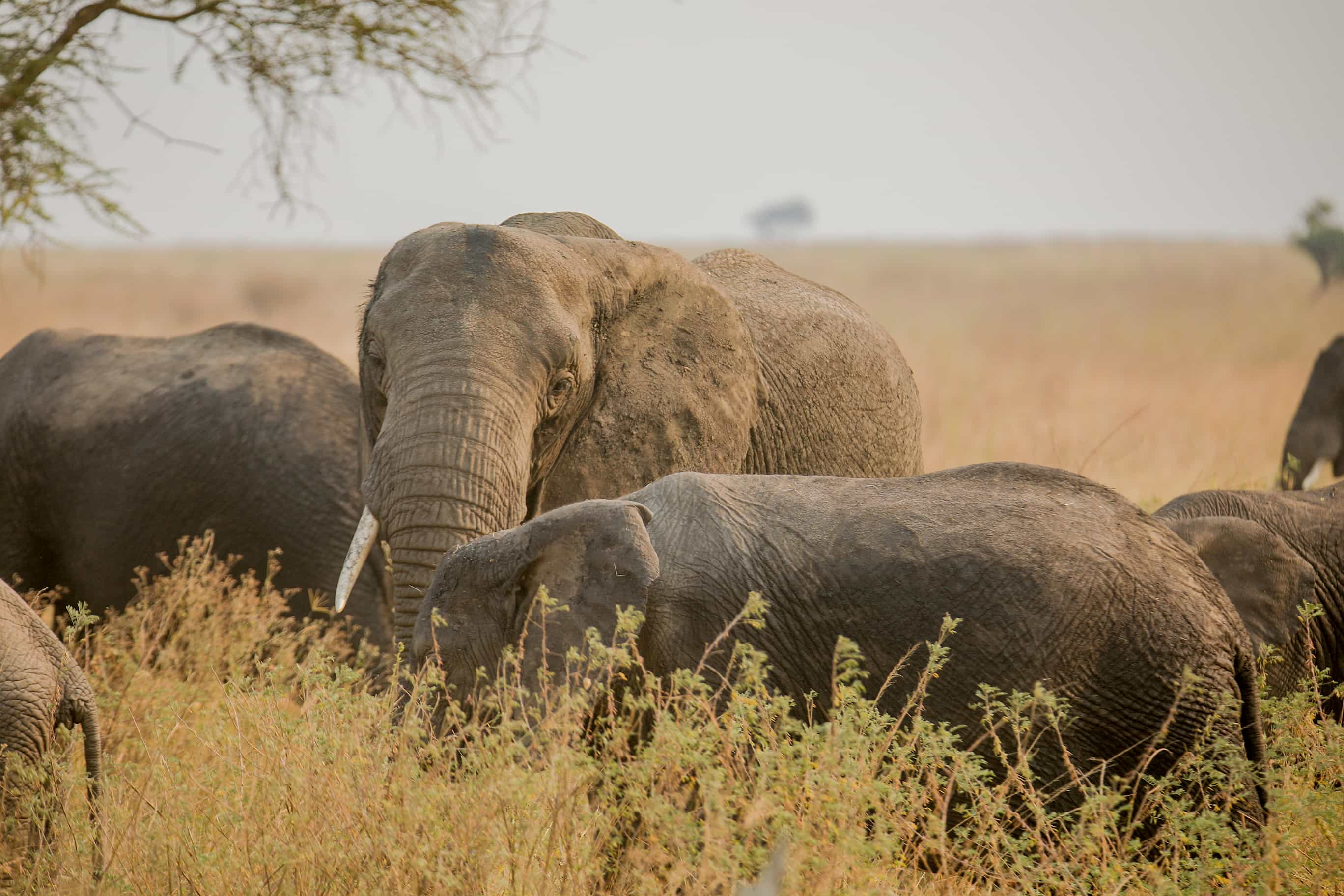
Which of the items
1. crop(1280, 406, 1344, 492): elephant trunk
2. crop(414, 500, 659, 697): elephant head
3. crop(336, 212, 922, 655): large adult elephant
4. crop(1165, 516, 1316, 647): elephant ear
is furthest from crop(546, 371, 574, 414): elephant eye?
crop(1280, 406, 1344, 492): elephant trunk

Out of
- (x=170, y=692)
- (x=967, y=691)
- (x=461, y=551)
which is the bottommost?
(x=170, y=692)

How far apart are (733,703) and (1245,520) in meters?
2.91

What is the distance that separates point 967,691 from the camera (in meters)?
4.21

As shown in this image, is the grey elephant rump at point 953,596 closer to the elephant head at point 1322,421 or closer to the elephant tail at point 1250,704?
the elephant tail at point 1250,704

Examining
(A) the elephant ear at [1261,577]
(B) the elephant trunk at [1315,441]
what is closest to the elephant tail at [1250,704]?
(A) the elephant ear at [1261,577]

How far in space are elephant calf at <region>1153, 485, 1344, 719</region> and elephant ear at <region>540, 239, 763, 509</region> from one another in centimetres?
193

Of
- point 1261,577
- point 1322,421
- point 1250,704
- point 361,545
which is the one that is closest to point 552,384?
point 361,545

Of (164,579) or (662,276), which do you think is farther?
(164,579)

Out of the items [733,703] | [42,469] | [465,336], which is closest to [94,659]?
[42,469]

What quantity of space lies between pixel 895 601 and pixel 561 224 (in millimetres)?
2730

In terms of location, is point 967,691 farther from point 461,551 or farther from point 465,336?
point 465,336

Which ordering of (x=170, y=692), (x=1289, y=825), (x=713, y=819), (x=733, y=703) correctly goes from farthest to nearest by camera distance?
(x=170, y=692) → (x=1289, y=825) → (x=733, y=703) → (x=713, y=819)

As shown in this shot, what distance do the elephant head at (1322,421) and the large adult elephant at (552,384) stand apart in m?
6.30

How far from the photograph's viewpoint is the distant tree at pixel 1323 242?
3838cm
